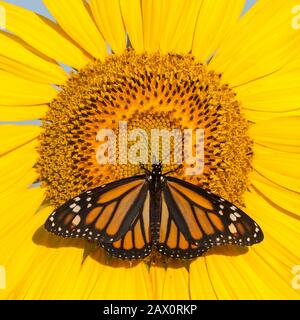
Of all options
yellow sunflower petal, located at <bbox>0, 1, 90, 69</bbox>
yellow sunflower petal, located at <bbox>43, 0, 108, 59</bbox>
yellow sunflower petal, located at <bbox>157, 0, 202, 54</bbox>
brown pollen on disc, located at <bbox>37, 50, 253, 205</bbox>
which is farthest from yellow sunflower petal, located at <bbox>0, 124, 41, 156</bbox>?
yellow sunflower petal, located at <bbox>157, 0, 202, 54</bbox>

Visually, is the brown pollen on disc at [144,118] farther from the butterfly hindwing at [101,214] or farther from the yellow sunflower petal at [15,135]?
the butterfly hindwing at [101,214]

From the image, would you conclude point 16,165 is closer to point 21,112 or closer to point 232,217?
point 21,112

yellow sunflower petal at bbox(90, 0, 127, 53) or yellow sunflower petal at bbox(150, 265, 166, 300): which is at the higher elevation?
yellow sunflower petal at bbox(90, 0, 127, 53)

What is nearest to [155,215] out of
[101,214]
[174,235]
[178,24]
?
[174,235]

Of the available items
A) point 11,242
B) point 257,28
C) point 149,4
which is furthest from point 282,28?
point 11,242

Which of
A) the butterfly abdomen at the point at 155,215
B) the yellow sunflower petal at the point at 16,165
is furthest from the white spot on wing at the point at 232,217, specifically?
the yellow sunflower petal at the point at 16,165

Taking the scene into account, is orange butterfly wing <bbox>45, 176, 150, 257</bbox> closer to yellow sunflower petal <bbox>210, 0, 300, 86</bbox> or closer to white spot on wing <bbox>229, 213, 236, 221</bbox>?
white spot on wing <bbox>229, 213, 236, 221</bbox>
